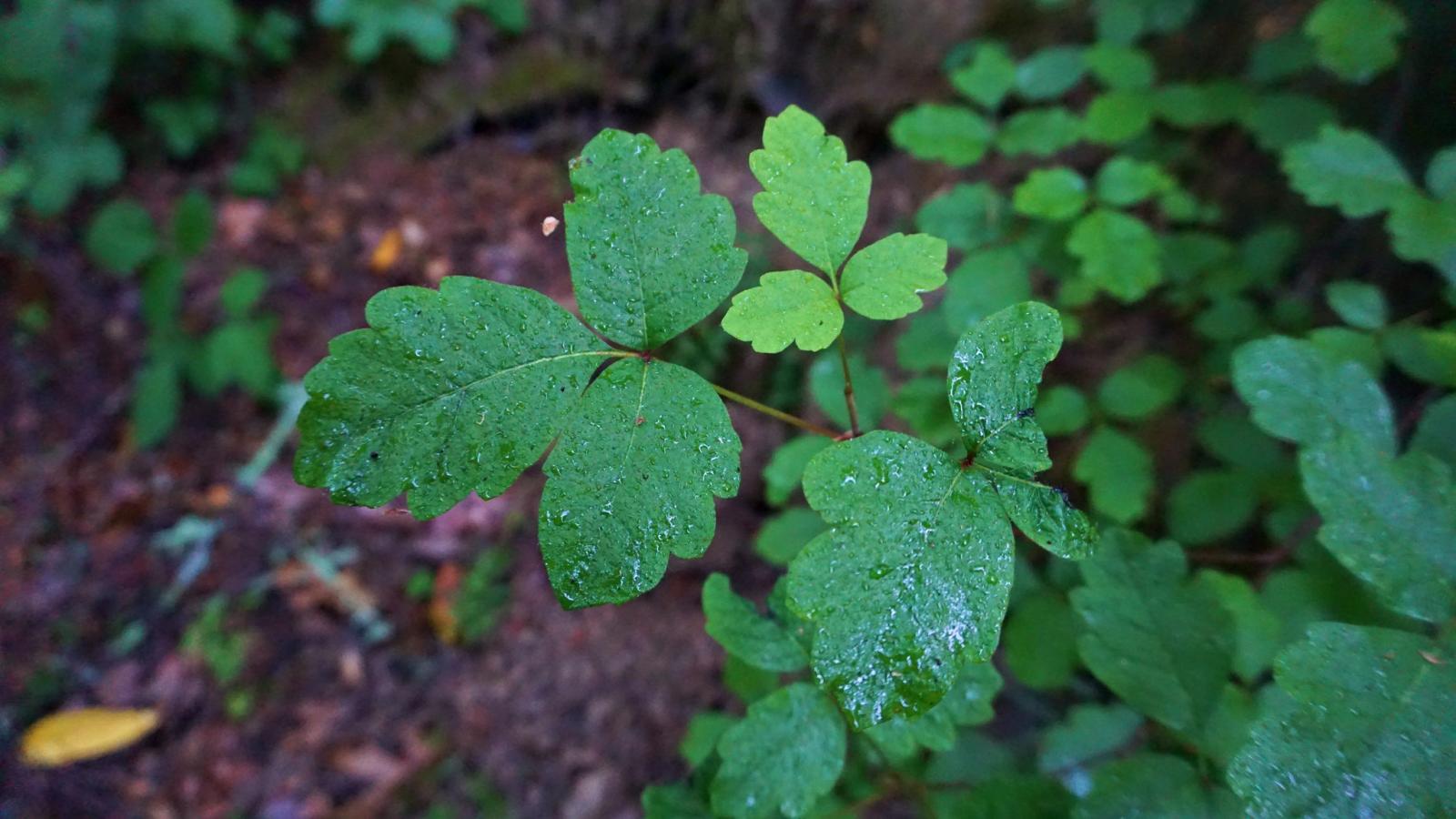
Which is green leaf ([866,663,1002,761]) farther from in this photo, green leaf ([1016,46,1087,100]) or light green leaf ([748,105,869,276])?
green leaf ([1016,46,1087,100])

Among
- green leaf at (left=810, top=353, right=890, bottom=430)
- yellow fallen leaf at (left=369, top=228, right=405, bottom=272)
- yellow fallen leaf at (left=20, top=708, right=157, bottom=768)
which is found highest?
green leaf at (left=810, top=353, right=890, bottom=430)

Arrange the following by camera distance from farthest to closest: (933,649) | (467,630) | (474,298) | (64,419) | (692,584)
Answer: (64,419) → (467,630) → (692,584) → (474,298) → (933,649)

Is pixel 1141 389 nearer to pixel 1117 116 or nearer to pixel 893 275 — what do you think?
pixel 1117 116

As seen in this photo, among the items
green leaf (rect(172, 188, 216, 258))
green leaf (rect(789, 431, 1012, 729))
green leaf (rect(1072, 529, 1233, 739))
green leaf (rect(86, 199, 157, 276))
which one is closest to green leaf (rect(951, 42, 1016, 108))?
green leaf (rect(1072, 529, 1233, 739))

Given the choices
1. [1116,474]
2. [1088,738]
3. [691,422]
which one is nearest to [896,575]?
[691,422]

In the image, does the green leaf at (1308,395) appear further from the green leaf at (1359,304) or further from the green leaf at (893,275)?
the green leaf at (893,275)

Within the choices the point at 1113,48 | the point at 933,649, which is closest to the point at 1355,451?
the point at 933,649

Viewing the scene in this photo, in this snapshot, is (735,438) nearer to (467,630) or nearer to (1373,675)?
(1373,675)
